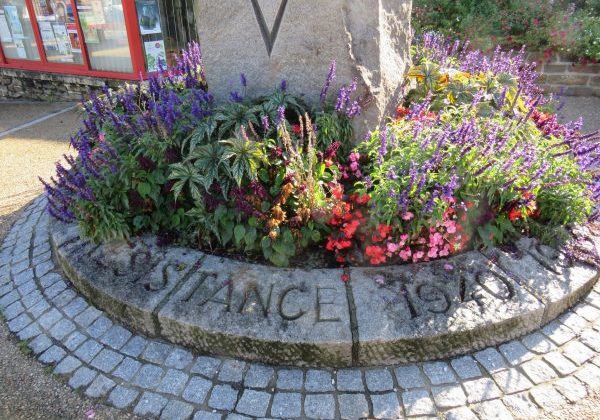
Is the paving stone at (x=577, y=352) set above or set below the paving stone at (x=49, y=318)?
above

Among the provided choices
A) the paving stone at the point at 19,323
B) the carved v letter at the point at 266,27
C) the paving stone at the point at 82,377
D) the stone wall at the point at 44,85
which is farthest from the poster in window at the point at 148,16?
the paving stone at the point at 82,377

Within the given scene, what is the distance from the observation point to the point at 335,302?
258cm

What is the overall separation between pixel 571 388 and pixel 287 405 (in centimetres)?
146

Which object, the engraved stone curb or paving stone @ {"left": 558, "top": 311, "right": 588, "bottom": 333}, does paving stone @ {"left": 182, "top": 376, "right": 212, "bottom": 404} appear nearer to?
the engraved stone curb

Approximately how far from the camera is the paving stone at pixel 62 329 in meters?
2.80

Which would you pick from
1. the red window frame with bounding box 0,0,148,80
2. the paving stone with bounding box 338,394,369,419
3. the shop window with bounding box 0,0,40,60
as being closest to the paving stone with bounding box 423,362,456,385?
the paving stone with bounding box 338,394,369,419

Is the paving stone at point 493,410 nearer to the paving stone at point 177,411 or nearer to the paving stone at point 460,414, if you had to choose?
the paving stone at point 460,414

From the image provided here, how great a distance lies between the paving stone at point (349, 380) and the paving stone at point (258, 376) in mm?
361

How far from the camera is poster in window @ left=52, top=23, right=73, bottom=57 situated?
832 cm

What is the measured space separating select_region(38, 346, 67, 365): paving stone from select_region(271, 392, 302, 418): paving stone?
1.32m

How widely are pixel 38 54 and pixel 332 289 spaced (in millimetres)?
9007

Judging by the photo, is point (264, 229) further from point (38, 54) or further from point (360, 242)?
point (38, 54)

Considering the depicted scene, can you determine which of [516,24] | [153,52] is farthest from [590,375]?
[153,52]

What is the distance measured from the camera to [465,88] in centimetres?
406
